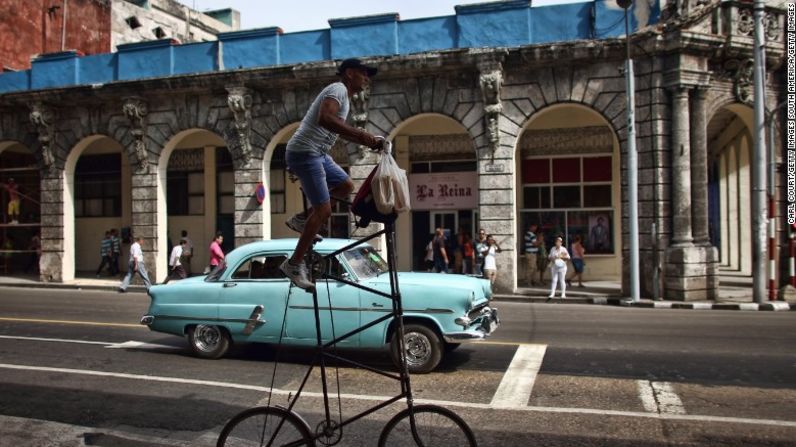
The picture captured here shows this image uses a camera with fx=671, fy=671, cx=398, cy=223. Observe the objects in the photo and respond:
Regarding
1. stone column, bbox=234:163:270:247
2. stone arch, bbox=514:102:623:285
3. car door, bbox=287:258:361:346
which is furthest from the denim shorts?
stone arch, bbox=514:102:623:285

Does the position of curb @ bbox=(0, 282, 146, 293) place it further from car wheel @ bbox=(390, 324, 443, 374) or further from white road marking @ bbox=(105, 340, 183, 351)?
car wheel @ bbox=(390, 324, 443, 374)

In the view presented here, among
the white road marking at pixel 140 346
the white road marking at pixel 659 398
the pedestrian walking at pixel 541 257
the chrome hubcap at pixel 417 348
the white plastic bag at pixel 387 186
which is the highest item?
the white plastic bag at pixel 387 186

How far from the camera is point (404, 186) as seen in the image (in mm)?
4484

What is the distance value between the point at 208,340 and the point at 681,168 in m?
13.9

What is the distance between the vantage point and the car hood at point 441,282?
898 centimetres

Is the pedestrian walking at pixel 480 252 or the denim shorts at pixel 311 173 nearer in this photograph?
the denim shorts at pixel 311 173

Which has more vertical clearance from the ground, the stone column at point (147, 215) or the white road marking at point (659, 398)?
the stone column at point (147, 215)

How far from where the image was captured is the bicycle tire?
14.6 feet

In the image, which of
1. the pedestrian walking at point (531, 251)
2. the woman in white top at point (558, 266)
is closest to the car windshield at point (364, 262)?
the woman in white top at point (558, 266)

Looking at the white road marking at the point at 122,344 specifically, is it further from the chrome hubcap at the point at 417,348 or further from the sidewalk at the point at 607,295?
the sidewalk at the point at 607,295

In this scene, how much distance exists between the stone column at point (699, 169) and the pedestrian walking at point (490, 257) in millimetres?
5510

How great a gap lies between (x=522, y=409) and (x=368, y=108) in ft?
52.0

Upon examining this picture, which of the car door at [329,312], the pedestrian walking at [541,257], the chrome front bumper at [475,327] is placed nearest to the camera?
the chrome front bumper at [475,327]

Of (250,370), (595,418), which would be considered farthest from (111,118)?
(595,418)
